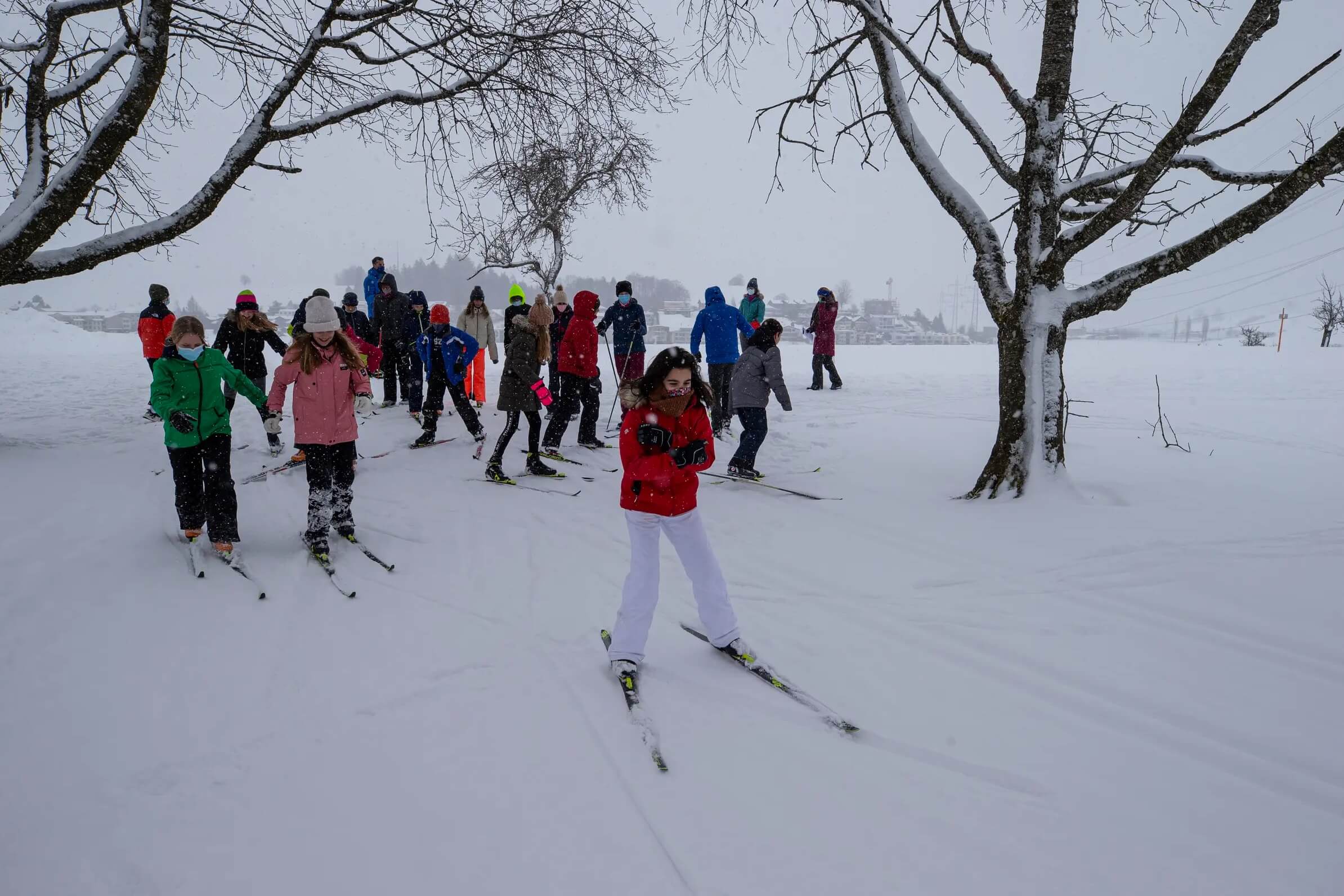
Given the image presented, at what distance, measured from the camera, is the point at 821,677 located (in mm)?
3334

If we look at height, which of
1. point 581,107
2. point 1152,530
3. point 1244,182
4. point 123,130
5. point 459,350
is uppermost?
point 581,107

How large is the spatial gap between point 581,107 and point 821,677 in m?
7.55

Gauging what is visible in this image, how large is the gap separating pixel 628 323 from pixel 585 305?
1.81 metres

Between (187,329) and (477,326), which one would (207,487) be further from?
(477,326)

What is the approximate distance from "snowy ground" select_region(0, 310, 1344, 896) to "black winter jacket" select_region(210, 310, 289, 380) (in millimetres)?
1958

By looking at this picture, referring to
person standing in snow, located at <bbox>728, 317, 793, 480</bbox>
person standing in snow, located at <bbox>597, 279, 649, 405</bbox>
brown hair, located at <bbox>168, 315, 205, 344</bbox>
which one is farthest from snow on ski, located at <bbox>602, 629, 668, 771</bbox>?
person standing in snow, located at <bbox>597, 279, 649, 405</bbox>

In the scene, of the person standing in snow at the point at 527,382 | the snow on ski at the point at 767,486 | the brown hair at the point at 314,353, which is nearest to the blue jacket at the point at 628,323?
the person standing in snow at the point at 527,382

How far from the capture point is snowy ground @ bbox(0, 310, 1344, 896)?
2209 mm

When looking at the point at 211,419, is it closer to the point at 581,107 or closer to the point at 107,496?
the point at 107,496

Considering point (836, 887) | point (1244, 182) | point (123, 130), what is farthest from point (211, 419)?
point (1244, 182)

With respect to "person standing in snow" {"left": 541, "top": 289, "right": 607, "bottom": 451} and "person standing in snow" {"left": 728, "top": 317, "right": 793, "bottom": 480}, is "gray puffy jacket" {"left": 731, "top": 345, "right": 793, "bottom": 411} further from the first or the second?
"person standing in snow" {"left": 541, "top": 289, "right": 607, "bottom": 451}

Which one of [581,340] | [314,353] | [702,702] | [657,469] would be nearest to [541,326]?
[581,340]

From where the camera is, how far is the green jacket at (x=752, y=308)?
39.7 feet

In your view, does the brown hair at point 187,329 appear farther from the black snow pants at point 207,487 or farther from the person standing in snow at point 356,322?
the person standing in snow at point 356,322
